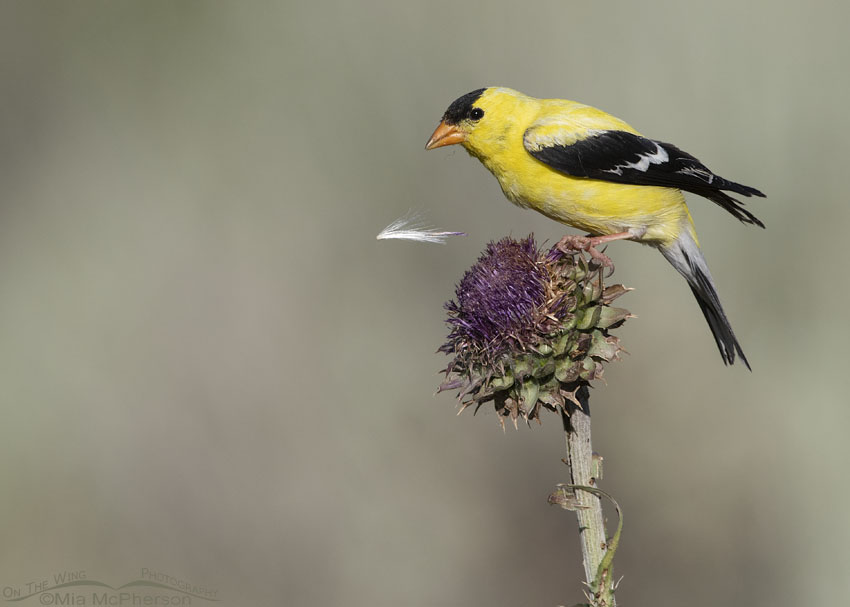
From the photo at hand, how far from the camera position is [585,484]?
2352 millimetres

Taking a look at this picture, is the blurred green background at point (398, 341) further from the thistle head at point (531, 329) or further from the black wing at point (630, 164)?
the thistle head at point (531, 329)

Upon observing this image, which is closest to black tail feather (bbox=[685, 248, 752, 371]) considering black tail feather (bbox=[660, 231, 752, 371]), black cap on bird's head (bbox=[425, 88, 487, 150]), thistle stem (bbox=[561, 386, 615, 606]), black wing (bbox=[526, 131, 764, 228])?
black tail feather (bbox=[660, 231, 752, 371])

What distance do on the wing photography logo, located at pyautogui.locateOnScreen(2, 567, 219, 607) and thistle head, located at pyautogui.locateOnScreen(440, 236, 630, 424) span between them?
312cm

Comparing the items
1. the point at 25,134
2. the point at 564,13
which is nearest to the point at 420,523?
the point at 564,13

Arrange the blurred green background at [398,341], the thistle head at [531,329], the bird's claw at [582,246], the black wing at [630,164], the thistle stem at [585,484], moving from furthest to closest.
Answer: the blurred green background at [398,341] → the black wing at [630,164] → the bird's claw at [582,246] → the thistle head at [531,329] → the thistle stem at [585,484]

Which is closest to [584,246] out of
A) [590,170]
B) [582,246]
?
[582,246]

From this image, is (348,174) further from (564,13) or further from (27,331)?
(27,331)

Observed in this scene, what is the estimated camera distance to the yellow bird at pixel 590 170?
114 inches

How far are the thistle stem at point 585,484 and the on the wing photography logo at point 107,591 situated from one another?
3.42 meters

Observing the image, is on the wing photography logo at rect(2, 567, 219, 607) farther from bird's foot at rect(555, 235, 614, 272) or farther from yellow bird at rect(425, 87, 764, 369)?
bird's foot at rect(555, 235, 614, 272)

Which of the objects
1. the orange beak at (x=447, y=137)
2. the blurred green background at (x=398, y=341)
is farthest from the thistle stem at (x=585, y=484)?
the blurred green background at (x=398, y=341)

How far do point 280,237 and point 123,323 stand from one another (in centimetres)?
141

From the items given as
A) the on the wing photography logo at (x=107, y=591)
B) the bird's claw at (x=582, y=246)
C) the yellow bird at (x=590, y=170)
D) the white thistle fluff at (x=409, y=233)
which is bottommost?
the on the wing photography logo at (x=107, y=591)

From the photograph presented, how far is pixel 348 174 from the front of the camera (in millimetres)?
5641
